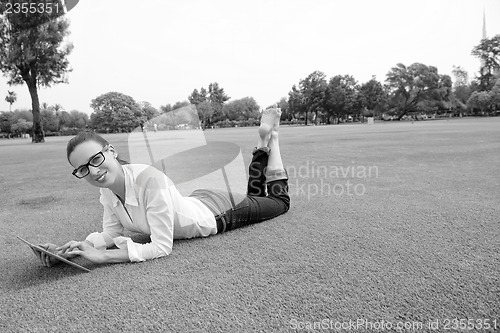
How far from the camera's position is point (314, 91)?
64.6m

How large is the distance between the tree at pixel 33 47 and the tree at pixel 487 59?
2526 inches

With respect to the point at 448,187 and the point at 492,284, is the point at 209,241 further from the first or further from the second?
the point at 448,187

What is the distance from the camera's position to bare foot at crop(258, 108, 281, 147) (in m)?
3.05

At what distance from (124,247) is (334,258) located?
1.32m

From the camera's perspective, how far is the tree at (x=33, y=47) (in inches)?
880

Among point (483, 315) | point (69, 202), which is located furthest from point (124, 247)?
point (69, 202)

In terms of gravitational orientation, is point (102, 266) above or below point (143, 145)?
below

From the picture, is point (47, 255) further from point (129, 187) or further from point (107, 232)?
point (129, 187)

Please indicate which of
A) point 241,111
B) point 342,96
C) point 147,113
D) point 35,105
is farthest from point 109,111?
point 241,111

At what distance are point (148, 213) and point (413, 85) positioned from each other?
229ft

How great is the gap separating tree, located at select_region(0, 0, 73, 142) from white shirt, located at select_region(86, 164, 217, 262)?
25297mm

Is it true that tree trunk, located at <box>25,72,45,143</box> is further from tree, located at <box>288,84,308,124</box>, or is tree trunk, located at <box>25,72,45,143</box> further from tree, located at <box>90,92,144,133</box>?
tree, located at <box>288,84,308,124</box>

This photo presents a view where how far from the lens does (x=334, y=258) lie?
7.13 ft

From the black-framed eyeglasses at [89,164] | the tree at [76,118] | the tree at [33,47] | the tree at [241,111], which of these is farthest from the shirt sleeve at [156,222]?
the tree at [241,111]
